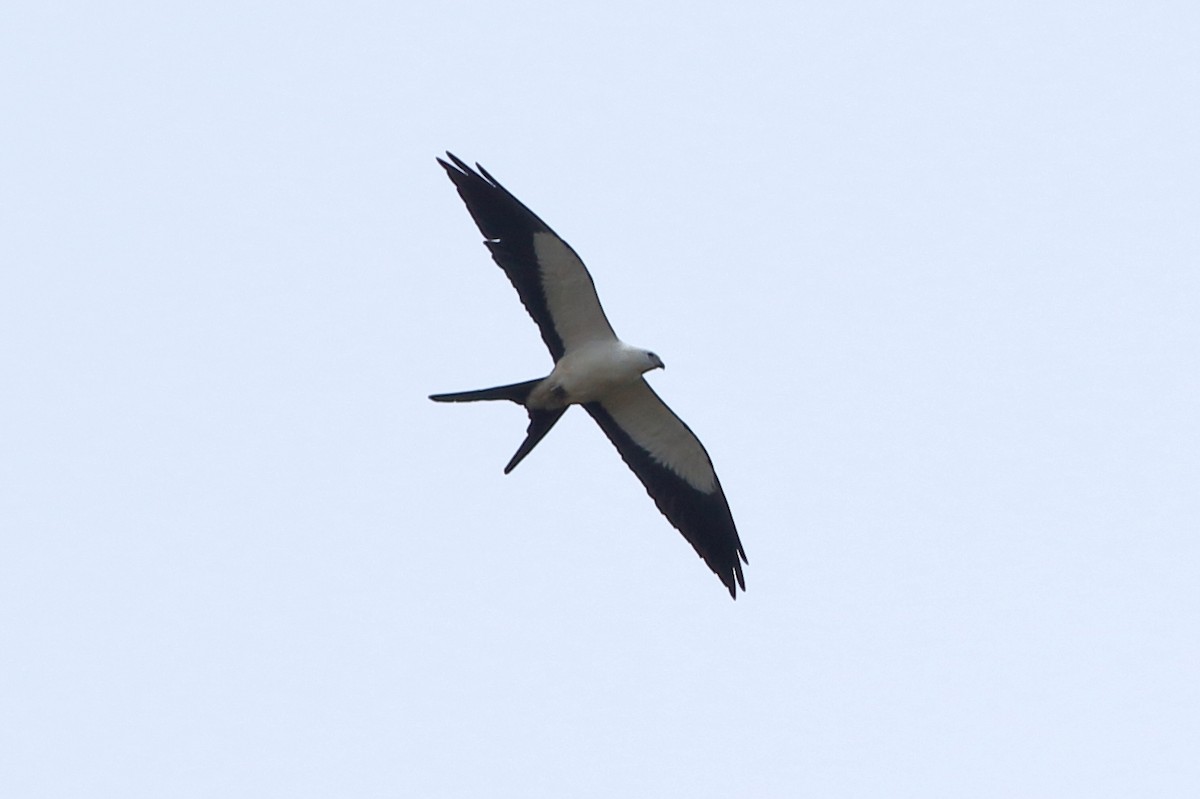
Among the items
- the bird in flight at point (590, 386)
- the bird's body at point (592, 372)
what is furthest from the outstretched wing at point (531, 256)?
the bird's body at point (592, 372)

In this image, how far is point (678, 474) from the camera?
19.0 meters

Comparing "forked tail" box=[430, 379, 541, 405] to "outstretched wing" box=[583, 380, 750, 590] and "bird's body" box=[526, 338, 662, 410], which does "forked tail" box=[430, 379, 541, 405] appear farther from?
"outstretched wing" box=[583, 380, 750, 590]

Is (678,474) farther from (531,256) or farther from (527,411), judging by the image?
(531,256)

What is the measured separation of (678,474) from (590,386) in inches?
55.9

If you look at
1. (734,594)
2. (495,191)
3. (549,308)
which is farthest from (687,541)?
(495,191)

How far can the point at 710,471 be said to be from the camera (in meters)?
19.0

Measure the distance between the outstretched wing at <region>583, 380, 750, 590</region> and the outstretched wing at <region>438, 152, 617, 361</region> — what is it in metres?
0.99

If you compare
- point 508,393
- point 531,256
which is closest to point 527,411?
point 508,393

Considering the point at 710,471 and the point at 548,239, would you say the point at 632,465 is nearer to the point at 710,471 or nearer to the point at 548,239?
the point at 710,471

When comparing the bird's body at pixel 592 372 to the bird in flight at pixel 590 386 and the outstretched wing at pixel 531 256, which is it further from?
the outstretched wing at pixel 531 256

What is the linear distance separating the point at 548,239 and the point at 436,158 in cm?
133

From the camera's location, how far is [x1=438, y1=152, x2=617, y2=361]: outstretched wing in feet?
58.4

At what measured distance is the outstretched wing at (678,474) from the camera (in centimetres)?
1870

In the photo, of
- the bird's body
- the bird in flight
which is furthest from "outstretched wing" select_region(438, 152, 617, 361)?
the bird's body
